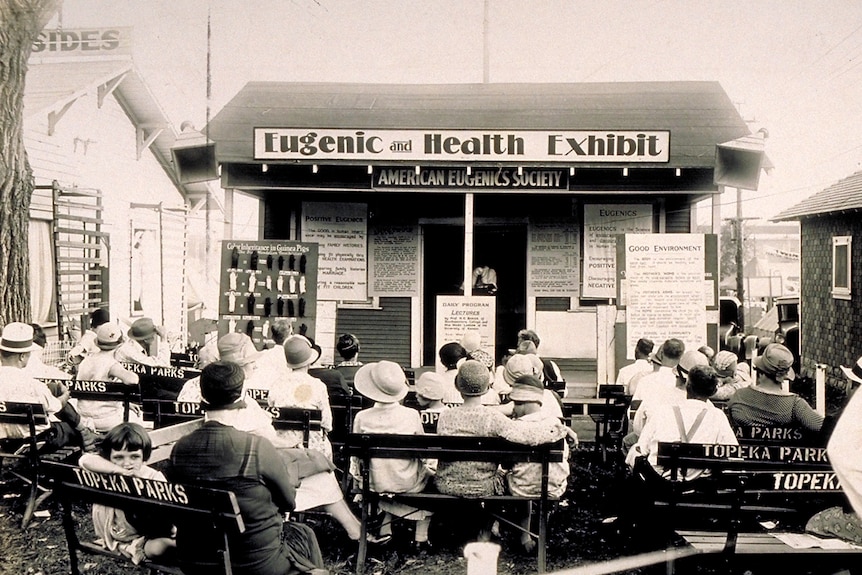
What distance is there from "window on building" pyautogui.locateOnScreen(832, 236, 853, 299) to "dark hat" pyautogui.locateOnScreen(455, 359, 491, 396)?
25.6 feet

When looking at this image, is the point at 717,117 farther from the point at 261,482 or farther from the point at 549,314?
the point at 261,482

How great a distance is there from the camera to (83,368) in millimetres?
5312

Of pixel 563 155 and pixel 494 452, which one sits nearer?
pixel 494 452

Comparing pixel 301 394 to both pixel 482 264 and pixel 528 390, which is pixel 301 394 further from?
pixel 482 264

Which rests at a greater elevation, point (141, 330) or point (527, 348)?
point (141, 330)

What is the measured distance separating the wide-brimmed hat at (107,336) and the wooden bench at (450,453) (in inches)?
96.1

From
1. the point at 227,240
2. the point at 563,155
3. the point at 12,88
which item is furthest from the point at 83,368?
the point at 563,155

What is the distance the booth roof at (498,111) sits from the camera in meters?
8.47

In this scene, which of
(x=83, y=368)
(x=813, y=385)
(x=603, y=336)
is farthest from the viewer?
(x=603, y=336)

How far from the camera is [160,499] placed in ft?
8.75

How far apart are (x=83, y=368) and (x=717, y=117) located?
758cm

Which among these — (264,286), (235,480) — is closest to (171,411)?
(235,480)

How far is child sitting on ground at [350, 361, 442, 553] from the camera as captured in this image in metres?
3.98

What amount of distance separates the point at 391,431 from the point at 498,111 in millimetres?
5896
